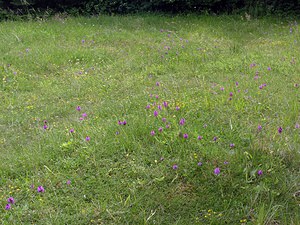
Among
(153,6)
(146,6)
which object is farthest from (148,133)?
(153,6)

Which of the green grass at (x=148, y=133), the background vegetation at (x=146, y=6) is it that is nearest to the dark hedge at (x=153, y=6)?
the background vegetation at (x=146, y=6)

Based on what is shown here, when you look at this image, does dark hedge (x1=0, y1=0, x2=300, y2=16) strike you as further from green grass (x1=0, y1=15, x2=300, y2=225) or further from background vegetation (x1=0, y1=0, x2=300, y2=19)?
green grass (x1=0, y1=15, x2=300, y2=225)

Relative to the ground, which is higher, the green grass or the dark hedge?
the dark hedge

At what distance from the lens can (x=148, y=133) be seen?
12.4ft

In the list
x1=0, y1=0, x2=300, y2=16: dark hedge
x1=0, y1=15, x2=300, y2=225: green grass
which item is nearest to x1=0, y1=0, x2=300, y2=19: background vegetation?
x1=0, y1=0, x2=300, y2=16: dark hedge

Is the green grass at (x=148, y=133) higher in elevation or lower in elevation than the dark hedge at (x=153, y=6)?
lower

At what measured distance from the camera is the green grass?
2.98m

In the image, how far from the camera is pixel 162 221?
9.36 ft

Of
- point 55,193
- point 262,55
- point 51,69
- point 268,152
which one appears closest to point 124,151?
point 55,193

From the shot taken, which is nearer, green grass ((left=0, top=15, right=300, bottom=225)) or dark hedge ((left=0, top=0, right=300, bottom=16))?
green grass ((left=0, top=15, right=300, bottom=225))

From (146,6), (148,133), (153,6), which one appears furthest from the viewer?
(153,6)

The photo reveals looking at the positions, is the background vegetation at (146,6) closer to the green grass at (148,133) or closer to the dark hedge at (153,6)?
the dark hedge at (153,6)

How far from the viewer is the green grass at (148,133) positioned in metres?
2.98

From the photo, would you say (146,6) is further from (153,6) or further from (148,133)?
(148,133)
